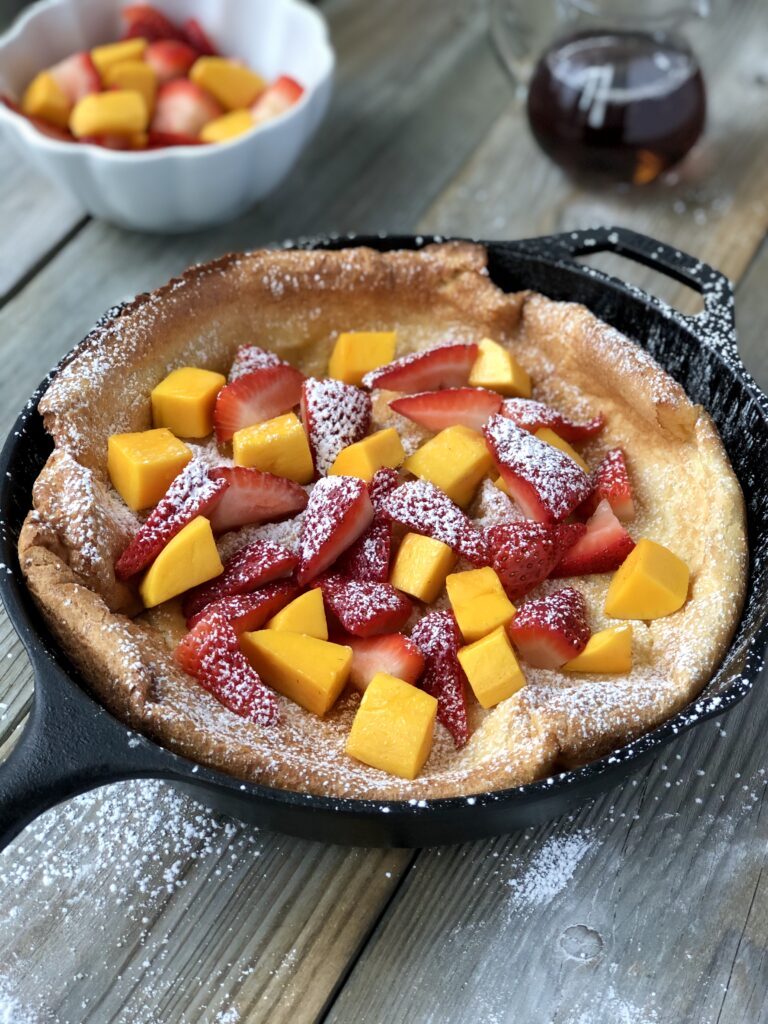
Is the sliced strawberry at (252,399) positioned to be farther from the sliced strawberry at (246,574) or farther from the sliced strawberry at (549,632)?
the sliced strawberry at (549,632)

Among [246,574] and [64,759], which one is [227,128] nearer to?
[246,574]

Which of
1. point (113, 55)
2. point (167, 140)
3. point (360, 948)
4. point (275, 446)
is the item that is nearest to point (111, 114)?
point (167, 140)

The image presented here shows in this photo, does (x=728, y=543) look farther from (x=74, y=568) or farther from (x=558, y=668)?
(x=74, y=568)

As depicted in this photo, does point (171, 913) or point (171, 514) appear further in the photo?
point (171, 514)

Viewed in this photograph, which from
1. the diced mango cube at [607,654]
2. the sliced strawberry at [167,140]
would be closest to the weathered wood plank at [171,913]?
the diced mango cube at [607,654]

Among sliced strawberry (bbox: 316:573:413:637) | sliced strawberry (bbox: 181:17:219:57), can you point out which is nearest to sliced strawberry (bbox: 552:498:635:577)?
sliced strawberry (bbox: 316:573:413:637)
